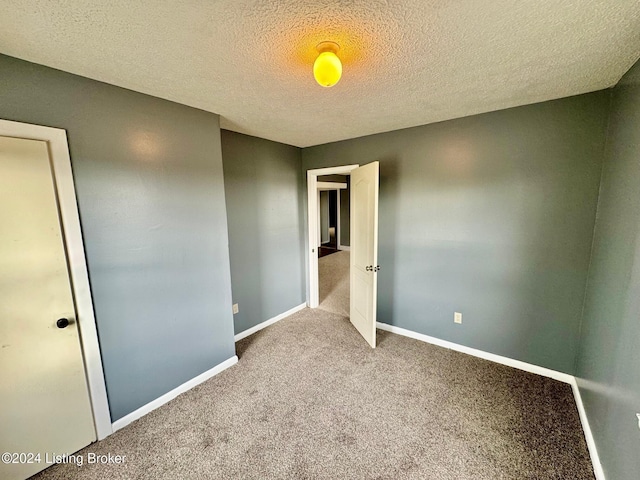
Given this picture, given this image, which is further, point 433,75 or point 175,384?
point 175,384

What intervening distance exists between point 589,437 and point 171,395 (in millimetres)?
3008

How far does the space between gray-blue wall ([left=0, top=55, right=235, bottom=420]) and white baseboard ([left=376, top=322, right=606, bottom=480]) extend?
213 cm

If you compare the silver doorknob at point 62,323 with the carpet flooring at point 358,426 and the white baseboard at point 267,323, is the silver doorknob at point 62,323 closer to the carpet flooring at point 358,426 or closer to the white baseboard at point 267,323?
the carpet flooring at point 358,426

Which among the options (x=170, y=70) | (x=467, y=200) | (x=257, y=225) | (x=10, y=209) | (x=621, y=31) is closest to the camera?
(x=621, y=31)

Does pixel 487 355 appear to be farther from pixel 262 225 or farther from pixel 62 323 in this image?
pixel 62 323

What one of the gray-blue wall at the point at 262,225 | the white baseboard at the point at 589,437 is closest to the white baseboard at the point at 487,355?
the white baseboard at the point at 589,437

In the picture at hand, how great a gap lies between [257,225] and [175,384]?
5.87 ft

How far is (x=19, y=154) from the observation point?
4.50 feet

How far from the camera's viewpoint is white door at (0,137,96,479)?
1373 mm

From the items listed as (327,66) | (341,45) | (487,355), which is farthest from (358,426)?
(341,45)

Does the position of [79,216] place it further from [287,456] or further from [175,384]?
[287,456]

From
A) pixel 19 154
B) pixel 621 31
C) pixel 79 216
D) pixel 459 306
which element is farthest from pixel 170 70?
pixel 459 306

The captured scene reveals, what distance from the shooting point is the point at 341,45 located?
128 cm

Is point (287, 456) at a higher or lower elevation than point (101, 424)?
lower
